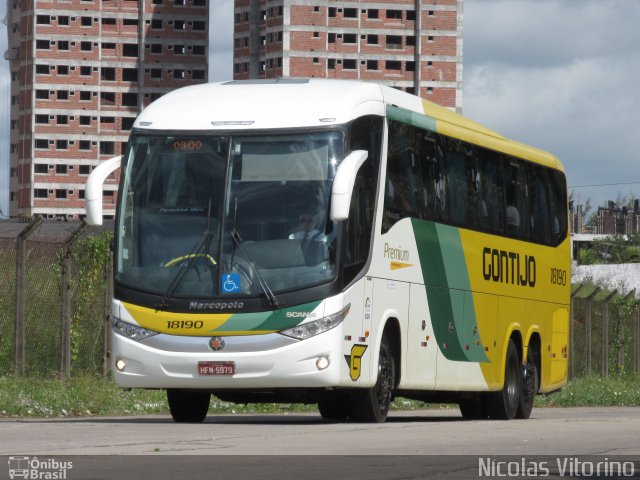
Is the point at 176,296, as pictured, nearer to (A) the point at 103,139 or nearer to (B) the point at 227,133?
(B) the point at 227,133

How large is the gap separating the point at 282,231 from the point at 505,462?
6128 mm

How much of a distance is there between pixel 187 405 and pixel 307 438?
4.68 m

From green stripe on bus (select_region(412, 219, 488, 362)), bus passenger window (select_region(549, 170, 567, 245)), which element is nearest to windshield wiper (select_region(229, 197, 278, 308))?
green stripe on bus (select_region(412, 219, 488, 362))

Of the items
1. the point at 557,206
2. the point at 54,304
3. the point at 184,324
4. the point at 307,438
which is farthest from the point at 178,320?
the point at 557,206

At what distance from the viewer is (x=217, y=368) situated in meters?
17.9

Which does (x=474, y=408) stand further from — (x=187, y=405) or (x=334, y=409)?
(x=187, y=405)

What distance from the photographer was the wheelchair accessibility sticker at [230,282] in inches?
709

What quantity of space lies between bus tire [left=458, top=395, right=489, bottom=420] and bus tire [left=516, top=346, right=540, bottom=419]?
60 centimetres

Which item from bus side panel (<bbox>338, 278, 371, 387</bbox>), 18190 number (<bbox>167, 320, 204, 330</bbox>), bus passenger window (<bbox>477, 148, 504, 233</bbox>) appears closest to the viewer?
18190 number (<bbox>167, 320, 204, 330</bbox>)

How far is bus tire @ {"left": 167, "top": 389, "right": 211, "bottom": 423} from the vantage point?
19.6m

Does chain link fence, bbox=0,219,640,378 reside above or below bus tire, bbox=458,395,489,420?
above

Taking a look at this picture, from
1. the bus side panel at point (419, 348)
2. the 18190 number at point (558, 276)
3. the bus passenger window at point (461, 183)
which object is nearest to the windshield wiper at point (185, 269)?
the bus side panel at point (419, 348)

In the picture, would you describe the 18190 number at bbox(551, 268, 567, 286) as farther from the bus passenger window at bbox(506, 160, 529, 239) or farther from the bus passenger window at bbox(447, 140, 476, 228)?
the bus passenger window at bbox(447, 140, 476, 228)

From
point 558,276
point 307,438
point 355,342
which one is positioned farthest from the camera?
point 558,276
